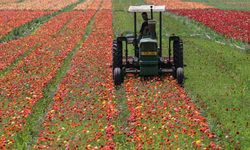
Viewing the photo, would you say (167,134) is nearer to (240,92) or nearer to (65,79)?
(240,92)

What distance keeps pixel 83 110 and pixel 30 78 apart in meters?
Answer: 5.22

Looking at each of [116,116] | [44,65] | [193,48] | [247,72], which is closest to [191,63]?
[247,72]

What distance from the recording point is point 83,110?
13625 millimetres

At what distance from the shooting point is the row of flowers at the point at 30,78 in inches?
504

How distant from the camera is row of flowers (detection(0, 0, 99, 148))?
1280 centimetres

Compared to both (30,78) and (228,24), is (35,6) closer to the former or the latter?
(228,24)

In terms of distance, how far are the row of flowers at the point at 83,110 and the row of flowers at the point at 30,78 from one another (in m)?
0.76

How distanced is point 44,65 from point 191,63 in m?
6.68

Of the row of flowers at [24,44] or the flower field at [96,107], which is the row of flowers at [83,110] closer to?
the flower field at [96,107]

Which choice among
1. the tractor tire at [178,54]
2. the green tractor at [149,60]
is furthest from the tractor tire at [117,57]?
the tractor tire at [178,54]

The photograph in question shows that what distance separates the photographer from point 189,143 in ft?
34.6

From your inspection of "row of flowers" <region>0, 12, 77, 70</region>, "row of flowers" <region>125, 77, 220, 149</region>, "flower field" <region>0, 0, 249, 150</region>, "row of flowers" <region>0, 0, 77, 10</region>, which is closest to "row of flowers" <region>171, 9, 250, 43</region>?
"flower field" <region>0, 0, 249, 150</region>

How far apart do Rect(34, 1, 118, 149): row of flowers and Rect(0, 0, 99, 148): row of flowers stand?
76cm

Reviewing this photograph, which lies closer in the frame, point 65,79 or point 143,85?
point 143,85
